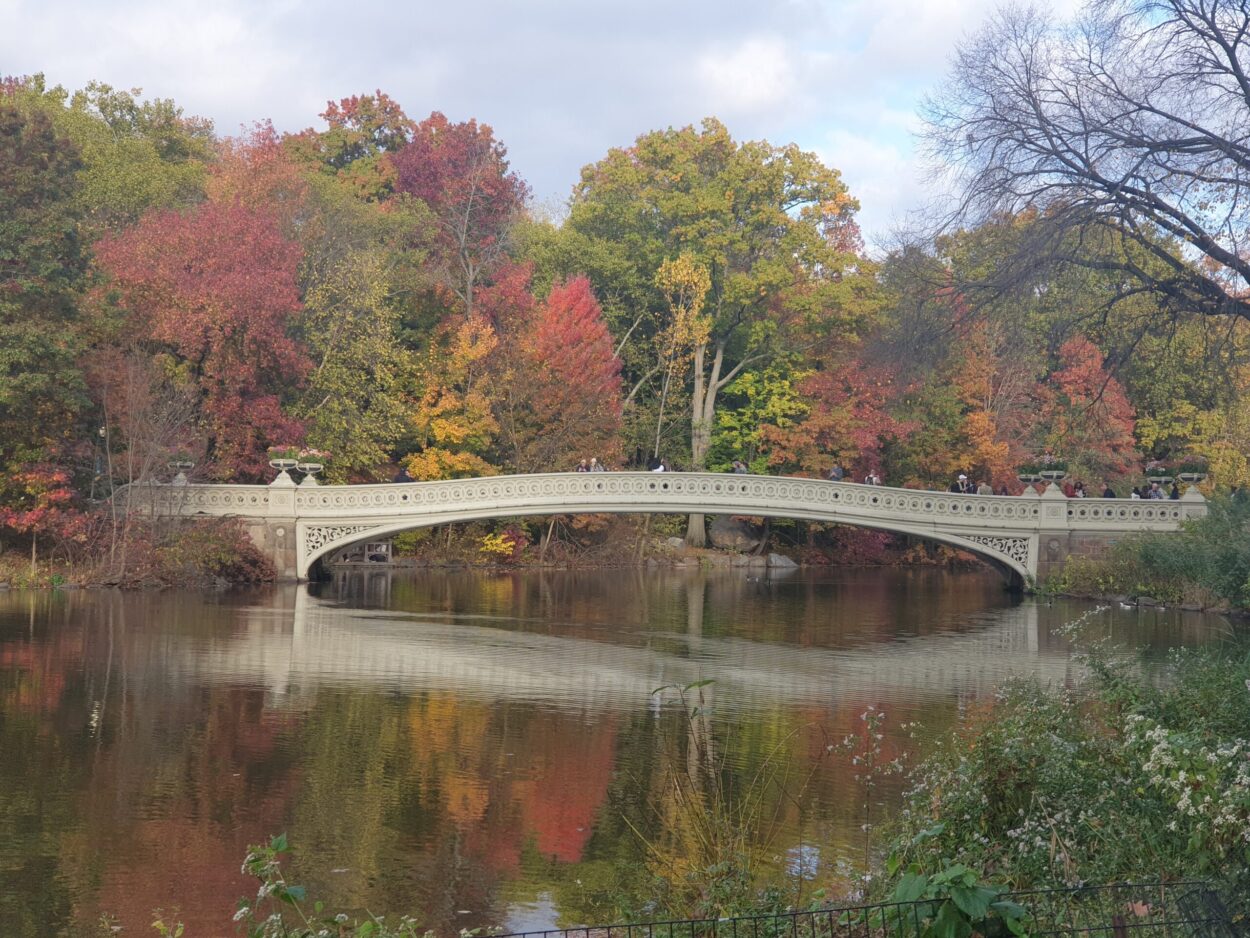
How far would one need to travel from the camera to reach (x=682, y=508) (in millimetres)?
27844

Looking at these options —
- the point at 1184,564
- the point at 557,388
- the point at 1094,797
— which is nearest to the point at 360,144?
the point at 557,388

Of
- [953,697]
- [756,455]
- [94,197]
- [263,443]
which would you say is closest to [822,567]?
[756,455]

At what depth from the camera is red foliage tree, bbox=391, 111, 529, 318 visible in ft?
120

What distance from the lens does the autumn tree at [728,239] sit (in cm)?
3672

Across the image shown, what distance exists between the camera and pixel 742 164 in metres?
37.1

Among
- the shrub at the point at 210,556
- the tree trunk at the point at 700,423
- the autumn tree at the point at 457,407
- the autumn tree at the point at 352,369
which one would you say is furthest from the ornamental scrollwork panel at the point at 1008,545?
the shrub at the point at 210,556

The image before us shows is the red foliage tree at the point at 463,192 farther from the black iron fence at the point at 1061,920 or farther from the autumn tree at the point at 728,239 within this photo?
the black iron fence at the point at 1061,920

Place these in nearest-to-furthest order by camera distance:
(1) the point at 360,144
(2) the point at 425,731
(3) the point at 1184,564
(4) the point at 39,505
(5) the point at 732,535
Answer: (2) the point at 425,731, (4) the point at 39,505, (3) the point at 1184,564, (5) the point at 732,535, (1) the point at 360,144

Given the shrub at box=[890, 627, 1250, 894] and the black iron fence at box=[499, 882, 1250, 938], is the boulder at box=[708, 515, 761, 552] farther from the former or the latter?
the black iron fence at box=[499, 882, 1250, 938]

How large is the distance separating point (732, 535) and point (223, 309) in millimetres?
15590

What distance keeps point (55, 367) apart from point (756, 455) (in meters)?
19.2

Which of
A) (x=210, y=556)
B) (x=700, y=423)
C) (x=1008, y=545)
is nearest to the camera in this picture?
(x=210, y=556)

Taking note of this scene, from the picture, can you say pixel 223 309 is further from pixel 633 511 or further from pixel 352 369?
pixel 633 511

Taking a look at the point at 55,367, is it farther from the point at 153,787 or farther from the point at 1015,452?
the point at 1015,452
